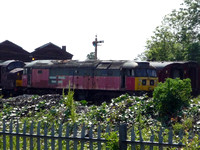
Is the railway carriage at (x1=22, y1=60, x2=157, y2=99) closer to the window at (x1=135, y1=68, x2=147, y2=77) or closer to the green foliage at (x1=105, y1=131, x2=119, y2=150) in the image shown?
the window at (x1=135, y1=68, x2=147, y2=77)

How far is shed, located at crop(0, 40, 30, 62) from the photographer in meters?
49.2

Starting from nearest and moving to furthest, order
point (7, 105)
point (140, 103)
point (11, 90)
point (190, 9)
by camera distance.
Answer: point (140, 103)
point (7, 105)
point (11, 90)
point (190, 9)

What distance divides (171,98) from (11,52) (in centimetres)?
4043

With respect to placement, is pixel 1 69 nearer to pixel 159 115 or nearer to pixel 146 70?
pixel 146 70

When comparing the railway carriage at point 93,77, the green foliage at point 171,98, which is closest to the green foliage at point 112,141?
the green foliage at point 171,98

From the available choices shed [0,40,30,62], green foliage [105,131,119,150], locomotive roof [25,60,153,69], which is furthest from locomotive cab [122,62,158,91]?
shed [0,40,30,62]

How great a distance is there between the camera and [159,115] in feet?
44.3

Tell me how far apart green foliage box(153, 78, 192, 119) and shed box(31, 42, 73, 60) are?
40581mm

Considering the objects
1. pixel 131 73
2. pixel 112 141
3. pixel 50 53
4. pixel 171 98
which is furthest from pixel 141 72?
pixel 50 53

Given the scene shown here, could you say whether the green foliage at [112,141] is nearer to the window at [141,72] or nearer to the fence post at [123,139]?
the fence post at [123,139]

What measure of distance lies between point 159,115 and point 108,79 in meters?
10.8

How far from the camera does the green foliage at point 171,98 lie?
13.4m

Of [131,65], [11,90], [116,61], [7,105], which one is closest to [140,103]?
[7,105]

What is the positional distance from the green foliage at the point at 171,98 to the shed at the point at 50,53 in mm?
40581
